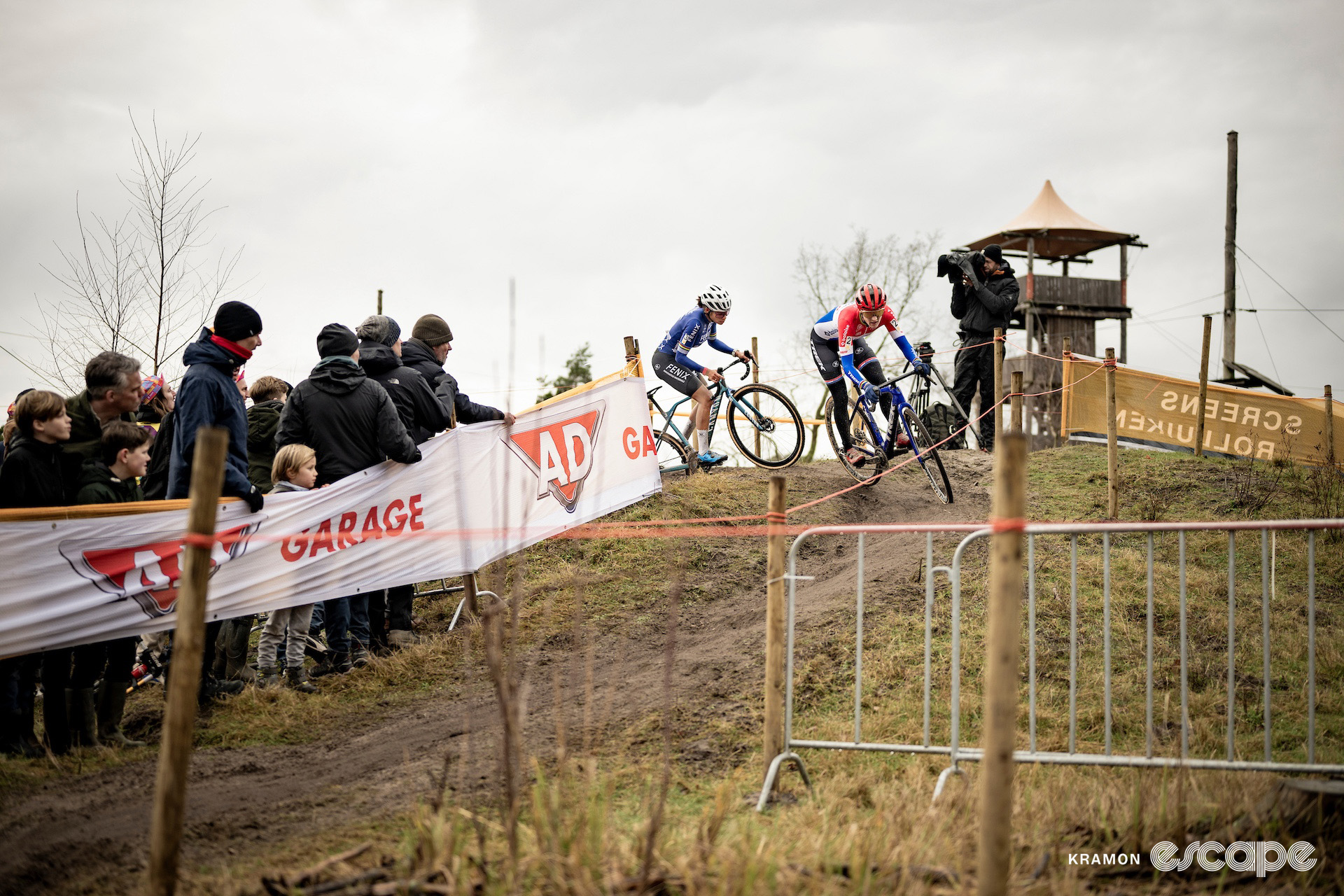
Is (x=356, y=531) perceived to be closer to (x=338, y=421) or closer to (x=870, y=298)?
(x=338, y=421)

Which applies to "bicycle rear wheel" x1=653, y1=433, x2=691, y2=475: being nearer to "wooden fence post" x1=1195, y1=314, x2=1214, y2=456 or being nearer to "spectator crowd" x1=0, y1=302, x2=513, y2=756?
"spectator crowd" x1=0, y1=302, x2=513, y2=756

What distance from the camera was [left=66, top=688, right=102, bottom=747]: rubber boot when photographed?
514 cm

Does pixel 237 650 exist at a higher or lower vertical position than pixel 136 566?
lower

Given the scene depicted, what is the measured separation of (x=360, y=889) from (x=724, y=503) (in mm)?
7528

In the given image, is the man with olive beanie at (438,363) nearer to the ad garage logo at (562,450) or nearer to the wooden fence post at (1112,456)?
the ad garage logo at (562,450)

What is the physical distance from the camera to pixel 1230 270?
24.8 m

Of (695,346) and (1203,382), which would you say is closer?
(695,346)

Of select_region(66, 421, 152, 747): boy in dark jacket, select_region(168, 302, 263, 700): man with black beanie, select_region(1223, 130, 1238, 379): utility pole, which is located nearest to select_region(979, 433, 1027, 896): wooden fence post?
select_region(168, 302, 263, 700): man with black beanie

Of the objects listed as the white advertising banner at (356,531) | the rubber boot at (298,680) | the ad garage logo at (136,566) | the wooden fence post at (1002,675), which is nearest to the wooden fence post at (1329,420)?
the white advertising banner at (356,531)

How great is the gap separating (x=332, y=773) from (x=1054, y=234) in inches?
1154

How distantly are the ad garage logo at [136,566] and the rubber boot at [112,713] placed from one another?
18.5 inches

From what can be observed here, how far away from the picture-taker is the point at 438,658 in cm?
690

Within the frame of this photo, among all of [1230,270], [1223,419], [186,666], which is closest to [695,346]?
[186,666]

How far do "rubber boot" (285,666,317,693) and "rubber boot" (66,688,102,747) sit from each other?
122 cm
